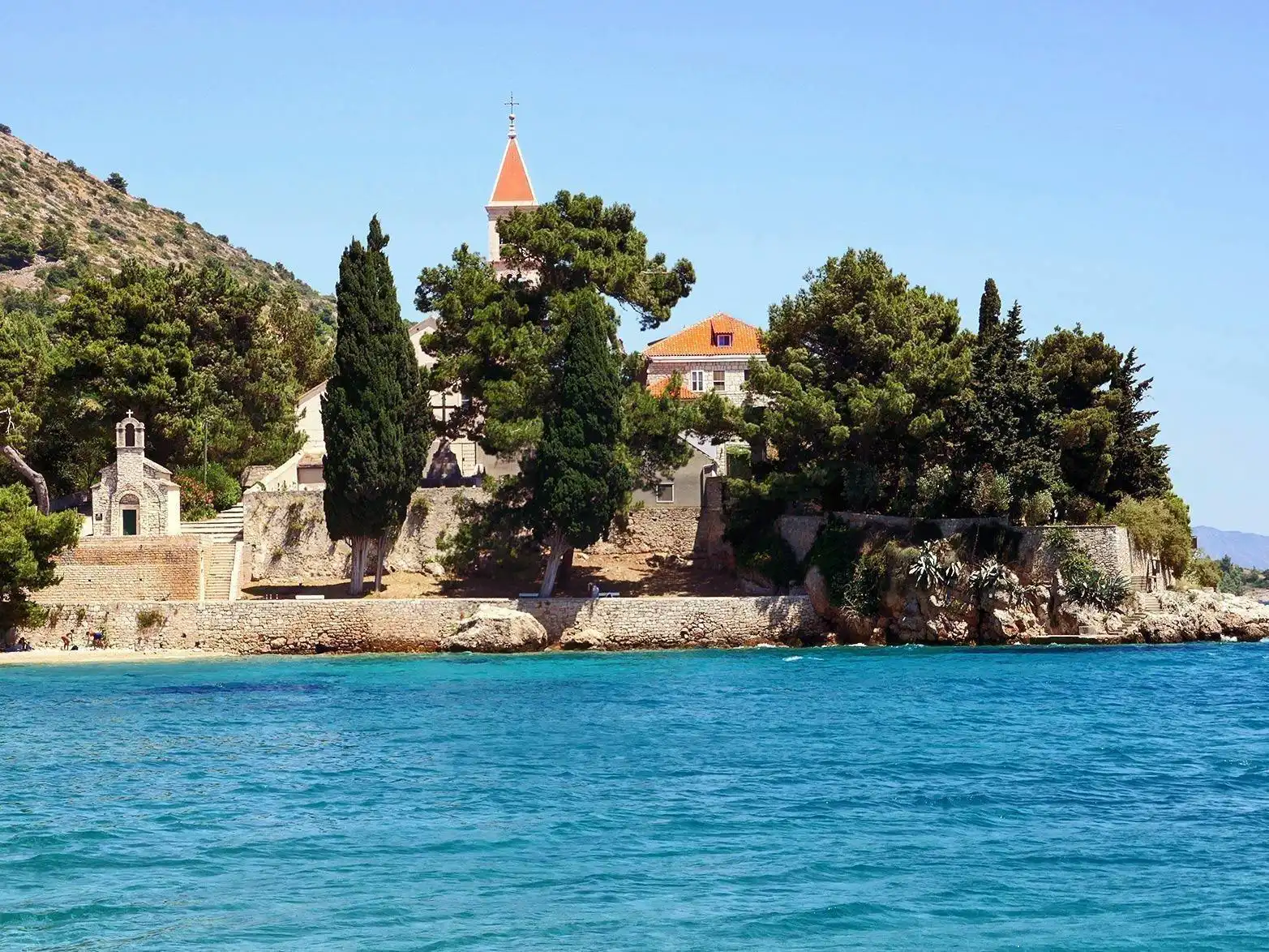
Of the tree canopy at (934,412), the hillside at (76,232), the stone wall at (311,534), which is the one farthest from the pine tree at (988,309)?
the hillside at (76,232)

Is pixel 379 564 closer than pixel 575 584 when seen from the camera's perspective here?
Yes

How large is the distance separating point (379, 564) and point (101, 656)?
28.4 ft

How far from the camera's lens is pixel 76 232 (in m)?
118

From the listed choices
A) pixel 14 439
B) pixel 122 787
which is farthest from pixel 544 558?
pixel 122 787

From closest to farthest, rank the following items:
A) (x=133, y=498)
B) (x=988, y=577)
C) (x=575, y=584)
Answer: (x=988, y=577)
(x=133, y=498)
(x=575, y=584)

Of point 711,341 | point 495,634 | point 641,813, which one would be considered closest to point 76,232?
point 711,341

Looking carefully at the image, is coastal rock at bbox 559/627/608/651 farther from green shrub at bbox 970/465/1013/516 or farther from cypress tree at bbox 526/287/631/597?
green shrub at bbox 970/465/1013/516

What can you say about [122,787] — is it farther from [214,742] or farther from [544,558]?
[544,558]

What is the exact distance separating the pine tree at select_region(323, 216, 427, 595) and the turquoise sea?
30.4 feet

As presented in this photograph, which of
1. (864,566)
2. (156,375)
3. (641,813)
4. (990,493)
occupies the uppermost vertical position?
(156,375)

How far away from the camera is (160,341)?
5481cm

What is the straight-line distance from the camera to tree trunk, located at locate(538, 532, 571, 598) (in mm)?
48844

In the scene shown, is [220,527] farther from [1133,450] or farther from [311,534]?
[1133,450]

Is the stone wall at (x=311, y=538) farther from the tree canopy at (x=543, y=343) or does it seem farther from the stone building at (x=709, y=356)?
the stone building at (x=709, y=356)
